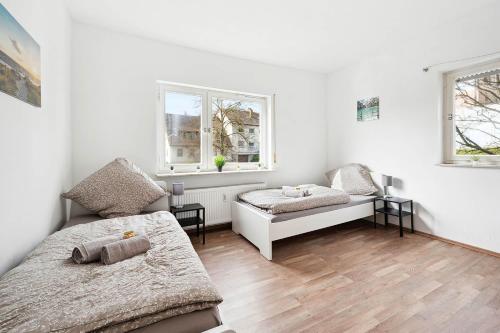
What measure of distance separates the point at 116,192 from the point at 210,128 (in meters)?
1.65

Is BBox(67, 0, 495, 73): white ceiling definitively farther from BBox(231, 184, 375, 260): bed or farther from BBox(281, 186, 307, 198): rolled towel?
BBox(231, 184, 375, 260): bed

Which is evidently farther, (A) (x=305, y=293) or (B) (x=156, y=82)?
(B) (x=156, y=82)

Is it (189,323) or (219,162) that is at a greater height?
(219,162)

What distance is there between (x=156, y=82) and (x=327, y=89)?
10.4ft

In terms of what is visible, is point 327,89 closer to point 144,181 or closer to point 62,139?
point 144,181

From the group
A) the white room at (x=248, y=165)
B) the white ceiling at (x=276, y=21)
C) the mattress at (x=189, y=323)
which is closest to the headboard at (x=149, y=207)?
the white room at (x=248, y=165)

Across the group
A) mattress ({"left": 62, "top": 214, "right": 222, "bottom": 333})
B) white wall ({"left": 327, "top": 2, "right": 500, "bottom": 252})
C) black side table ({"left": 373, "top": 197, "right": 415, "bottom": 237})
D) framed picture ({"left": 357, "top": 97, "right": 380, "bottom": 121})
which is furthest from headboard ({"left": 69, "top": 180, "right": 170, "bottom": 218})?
framed picture ({"left": 357, "top": 97, "right": 380, "bottom": 121})

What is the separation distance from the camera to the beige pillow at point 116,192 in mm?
2164

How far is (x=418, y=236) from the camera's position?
3027 mm

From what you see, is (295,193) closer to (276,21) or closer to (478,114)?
(276,21)

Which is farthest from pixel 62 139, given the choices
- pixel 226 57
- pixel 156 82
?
pixel 226 57

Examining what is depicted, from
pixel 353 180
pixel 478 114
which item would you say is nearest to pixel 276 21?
pixel 353 180

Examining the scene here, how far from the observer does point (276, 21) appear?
2615 mm

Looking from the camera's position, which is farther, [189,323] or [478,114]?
[478,114]
